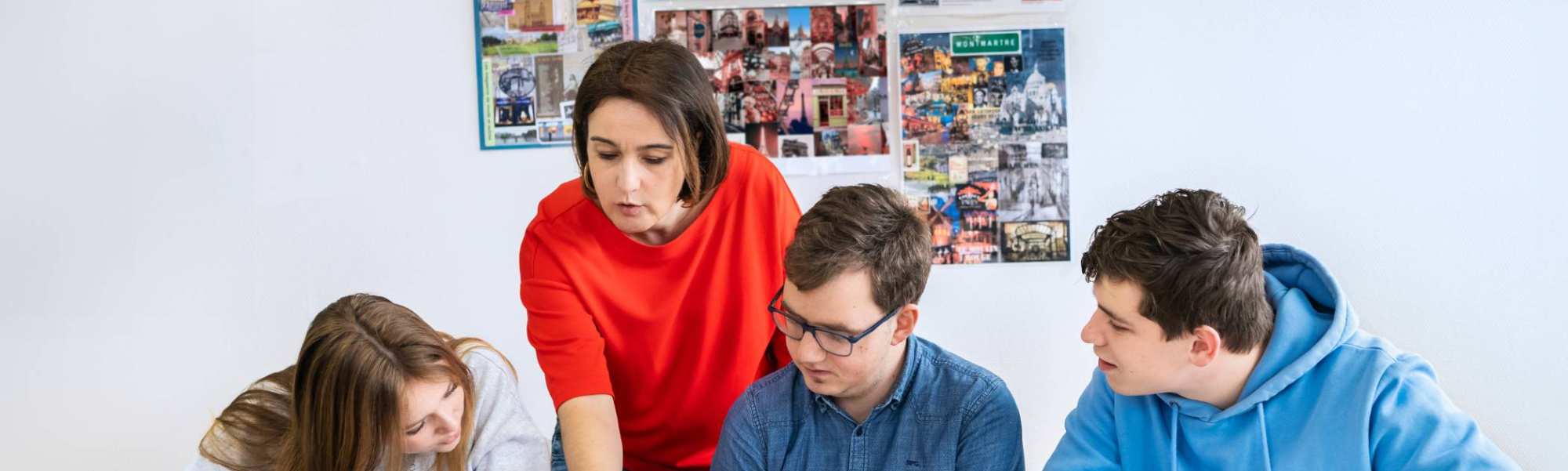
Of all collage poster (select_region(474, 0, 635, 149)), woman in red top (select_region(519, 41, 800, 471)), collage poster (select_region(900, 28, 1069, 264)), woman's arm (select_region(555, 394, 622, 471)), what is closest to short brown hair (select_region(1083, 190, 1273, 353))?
woman in red top (select_region(519, 41, 800, 471))

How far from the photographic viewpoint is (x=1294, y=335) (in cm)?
143

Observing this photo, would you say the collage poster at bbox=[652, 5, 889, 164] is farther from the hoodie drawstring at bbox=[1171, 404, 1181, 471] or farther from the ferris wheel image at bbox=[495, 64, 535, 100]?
the hoodie drawstring at bbox=[1171, 404, 1181, 471]

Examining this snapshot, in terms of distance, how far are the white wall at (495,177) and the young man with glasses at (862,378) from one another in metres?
0.97

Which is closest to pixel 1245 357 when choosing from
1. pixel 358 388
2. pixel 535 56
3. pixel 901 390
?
pixel 901 390

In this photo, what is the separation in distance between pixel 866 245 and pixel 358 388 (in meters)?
0.70

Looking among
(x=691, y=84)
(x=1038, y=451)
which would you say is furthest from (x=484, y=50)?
(x=1038, y=451)

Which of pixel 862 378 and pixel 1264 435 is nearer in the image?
pixel 1264 435

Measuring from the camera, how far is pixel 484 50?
2535mm

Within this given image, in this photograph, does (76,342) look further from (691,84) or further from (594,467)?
(691,84)

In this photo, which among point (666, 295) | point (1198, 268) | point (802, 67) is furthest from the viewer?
point (802, 67)

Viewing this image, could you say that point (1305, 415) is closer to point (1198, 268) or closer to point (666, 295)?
point (1198, 268)

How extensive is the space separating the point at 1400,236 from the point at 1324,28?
1.55ft

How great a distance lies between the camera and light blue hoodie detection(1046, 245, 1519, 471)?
1.36 metres

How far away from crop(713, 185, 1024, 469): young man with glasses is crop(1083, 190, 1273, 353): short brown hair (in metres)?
0.25
